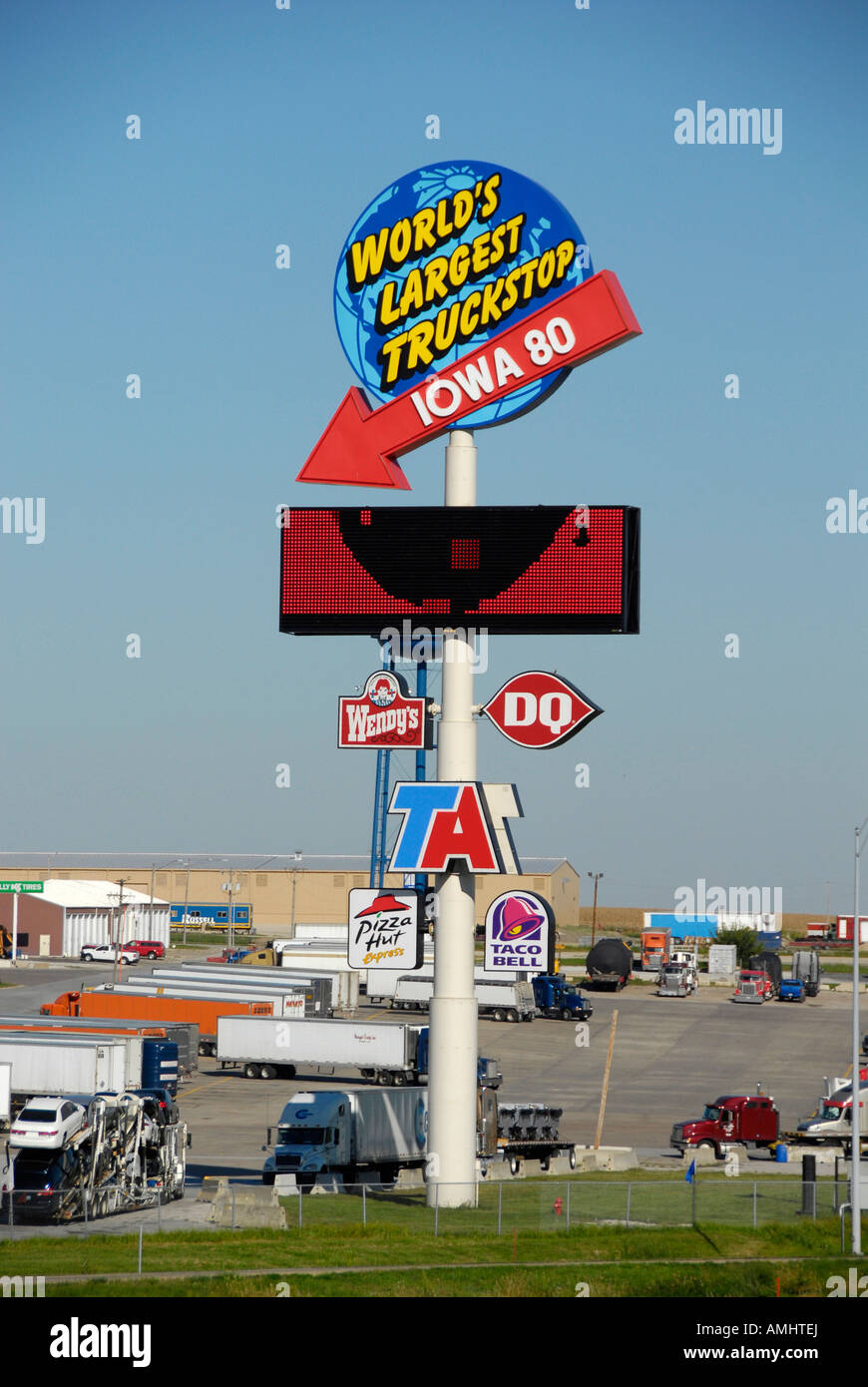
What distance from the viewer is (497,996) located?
9219 centimetres

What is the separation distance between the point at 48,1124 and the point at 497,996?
56.5m

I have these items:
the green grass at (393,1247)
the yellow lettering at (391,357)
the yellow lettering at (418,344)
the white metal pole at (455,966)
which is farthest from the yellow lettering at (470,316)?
the green grass at (393,1247)

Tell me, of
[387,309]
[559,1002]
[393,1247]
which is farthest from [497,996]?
[393,1247]

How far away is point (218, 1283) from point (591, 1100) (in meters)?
40.4

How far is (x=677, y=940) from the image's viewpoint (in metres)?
156

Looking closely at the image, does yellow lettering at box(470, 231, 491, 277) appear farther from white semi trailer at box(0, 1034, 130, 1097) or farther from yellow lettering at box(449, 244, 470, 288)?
white semi trailer at box(0, 1034, 130, 1097)

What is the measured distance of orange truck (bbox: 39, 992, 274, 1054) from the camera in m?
76.8

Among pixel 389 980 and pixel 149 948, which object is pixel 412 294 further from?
pixel 149 948

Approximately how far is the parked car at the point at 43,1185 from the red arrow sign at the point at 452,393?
16.6 m

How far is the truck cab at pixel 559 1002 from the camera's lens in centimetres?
9406

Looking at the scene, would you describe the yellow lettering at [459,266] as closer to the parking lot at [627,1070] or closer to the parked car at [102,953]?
the parking lot at [627,1070]
